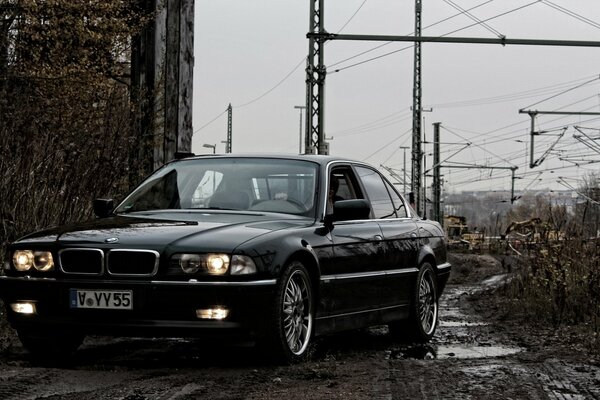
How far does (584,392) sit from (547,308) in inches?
208

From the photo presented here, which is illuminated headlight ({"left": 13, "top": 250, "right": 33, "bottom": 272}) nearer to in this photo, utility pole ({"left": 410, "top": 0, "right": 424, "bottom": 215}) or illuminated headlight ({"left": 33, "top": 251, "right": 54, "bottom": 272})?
illuminated headlight ({"left": 33, "top": 251, "right": 54, "bottom": 272})

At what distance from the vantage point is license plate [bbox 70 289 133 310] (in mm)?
7141

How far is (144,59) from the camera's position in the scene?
17.8m

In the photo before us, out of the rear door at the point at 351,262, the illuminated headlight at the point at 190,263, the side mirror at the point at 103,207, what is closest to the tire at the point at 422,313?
the rear door at the point at 351,262

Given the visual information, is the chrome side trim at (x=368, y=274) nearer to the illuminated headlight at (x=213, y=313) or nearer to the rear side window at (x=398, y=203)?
the rear side window at (x=398, y=203)

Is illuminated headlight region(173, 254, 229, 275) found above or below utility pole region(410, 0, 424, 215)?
below

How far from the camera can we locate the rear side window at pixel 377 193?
9.78 m

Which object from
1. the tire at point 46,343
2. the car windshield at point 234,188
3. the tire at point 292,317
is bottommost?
the tire at point 46,343

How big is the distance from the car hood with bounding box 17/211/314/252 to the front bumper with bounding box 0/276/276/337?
249mm

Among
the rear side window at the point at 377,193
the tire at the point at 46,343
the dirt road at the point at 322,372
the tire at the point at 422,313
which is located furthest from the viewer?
the tire at the point at 422,313

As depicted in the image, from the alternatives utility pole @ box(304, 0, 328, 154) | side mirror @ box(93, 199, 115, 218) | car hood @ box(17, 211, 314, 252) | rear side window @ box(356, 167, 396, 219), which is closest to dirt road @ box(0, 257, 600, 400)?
car hood @ box(17, 211, 314, 252)

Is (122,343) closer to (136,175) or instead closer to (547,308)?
(547,308)

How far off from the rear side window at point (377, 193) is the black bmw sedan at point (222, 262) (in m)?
0.04

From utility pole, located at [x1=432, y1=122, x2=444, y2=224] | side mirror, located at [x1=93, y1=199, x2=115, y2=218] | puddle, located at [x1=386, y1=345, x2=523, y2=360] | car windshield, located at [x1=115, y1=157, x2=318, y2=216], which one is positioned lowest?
puddle, located at [x1=386, y1=345, x2=523, y2=360]
